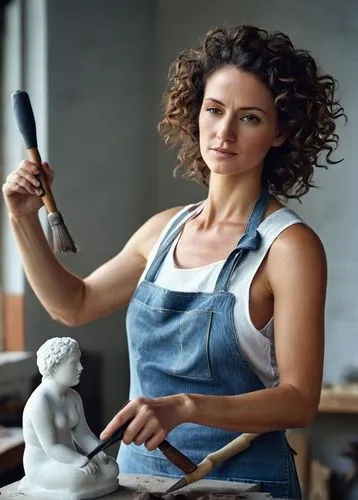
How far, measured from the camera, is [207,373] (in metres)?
1.68

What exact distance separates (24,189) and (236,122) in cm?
39

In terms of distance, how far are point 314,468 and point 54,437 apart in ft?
7.43

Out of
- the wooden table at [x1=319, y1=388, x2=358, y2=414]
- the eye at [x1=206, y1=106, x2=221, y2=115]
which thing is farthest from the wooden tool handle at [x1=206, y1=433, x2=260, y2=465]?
the wooden table at [x1=319, y1=388, x2=358, y2=414]

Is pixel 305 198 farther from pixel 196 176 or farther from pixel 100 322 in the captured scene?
pixel 196 176

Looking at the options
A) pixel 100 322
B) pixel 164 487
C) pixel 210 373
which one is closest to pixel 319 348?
pixel 210 373

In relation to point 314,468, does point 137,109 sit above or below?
above

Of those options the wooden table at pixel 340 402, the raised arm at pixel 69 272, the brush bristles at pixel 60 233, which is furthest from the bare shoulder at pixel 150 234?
the wooden table at pixel 340 402

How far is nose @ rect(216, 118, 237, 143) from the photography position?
170 cm

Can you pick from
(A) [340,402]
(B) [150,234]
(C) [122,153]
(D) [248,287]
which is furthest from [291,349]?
(C) [122,153]

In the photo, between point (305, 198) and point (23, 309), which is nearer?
point (23, 309)

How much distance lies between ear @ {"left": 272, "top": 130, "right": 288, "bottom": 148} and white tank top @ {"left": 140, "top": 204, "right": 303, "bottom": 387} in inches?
5.6

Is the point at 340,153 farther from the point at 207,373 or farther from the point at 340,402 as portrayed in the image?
the point at 207,373

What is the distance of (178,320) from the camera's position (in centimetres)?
173

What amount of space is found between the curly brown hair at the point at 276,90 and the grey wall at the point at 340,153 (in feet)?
5.05
